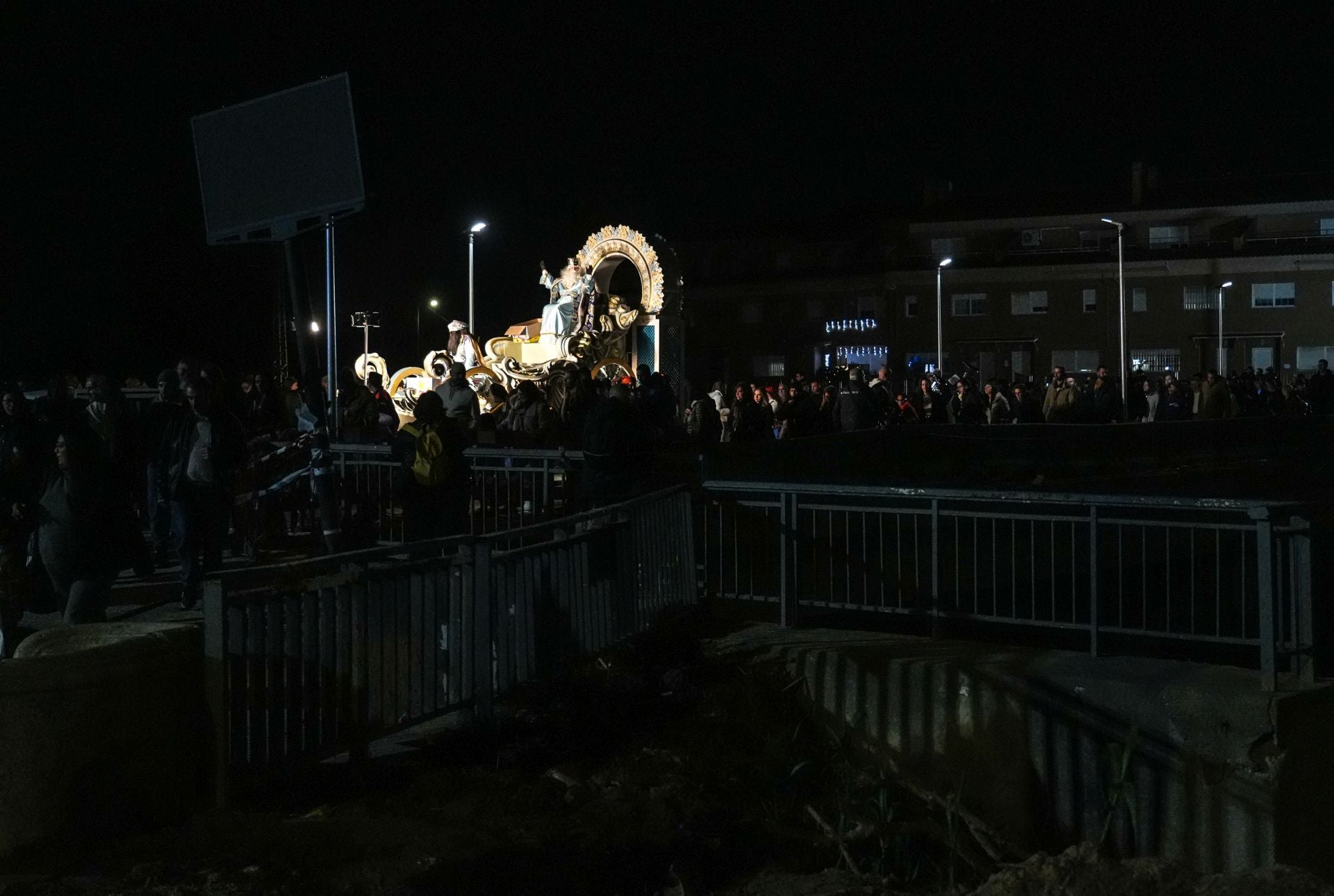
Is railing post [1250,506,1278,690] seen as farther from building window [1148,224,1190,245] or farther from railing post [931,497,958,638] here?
building window [1148,224,1190,245]

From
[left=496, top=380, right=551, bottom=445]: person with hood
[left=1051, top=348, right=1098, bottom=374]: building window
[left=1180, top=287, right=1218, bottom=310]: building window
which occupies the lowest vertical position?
[left=496, top=380, right=551, bottom=445]: person with hood

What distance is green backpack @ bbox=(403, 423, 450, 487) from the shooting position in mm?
11297

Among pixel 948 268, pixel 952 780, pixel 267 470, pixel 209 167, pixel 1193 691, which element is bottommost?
pixel 952 780

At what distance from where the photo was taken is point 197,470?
1065 centimetres

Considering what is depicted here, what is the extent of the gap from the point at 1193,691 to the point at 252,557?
361 inches

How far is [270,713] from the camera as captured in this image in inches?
249

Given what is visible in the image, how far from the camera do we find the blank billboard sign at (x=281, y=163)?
886 centimetres

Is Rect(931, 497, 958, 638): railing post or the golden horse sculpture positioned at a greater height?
the golden horse sculpture

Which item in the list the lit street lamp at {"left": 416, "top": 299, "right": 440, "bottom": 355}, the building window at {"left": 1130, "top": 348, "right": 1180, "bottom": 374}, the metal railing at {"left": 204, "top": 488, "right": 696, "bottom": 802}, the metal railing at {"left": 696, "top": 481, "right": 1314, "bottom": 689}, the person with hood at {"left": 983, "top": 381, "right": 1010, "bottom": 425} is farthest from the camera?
the lit street lamp at {"left": 416, "top": 299, "right": 440, "bottom": 355}

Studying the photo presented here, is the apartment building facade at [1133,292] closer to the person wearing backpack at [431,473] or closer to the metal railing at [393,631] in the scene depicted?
the person wearing backpack at [431,473]

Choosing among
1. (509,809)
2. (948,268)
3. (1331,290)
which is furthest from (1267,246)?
(509,809)

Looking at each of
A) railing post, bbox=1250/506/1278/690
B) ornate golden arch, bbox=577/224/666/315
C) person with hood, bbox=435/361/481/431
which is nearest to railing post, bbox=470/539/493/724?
railing post, bbox=1250/506/1278/690

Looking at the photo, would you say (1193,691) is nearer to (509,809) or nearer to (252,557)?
(509,809)

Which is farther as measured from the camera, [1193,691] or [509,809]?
[1193,691]
